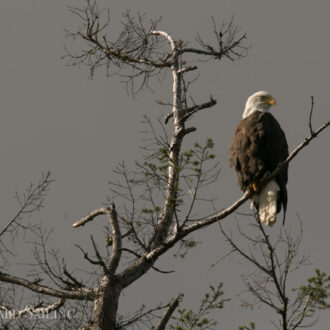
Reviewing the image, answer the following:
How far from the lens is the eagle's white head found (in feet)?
25.7

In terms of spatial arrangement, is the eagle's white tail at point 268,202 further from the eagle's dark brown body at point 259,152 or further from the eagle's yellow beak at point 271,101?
the eagle's yellow beak at point 271,101

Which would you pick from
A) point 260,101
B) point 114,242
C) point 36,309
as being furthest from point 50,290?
point 260,101

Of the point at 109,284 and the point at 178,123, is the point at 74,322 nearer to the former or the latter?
the point at 109,284

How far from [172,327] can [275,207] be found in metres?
1.58

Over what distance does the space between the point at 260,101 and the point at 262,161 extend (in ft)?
4.00

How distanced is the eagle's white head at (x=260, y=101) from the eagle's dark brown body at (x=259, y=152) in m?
0.59

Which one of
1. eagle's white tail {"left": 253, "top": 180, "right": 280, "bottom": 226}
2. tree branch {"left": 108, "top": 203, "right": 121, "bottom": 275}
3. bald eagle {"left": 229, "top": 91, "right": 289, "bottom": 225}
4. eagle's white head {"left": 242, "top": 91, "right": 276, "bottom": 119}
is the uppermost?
eagle's white head {"left": 242, "top": 91, "right": 276, "bottom": 119}

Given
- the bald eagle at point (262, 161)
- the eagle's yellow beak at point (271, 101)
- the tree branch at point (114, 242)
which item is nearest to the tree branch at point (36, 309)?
the tree branch at point (114, 242)

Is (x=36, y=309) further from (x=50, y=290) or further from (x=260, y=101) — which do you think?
(x=260, y=101)

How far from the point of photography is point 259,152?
696 cm

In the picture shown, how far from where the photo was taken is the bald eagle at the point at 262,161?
6.89 m

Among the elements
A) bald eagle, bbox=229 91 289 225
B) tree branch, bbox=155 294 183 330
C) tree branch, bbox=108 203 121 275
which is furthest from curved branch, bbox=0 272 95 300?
bald eagle, bbox=229 91 289 225

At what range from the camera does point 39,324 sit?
6102 mm

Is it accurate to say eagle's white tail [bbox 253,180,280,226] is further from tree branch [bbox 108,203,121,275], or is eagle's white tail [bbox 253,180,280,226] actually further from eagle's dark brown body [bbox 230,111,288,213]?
tree branch [bbox 108,203,121,275]
